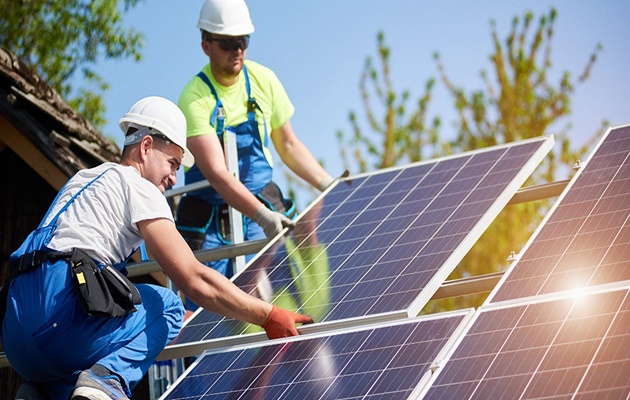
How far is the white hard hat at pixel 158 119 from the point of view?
6734mm

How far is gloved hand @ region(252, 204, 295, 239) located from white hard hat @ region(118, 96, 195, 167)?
204 centimetres

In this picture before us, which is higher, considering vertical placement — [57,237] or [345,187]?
[57,237]

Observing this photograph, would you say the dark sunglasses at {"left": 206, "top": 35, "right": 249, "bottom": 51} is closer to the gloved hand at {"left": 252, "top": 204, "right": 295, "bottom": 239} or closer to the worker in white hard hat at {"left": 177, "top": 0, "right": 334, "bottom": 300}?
the worker in white hard hat at {"left": 177, "top": 0, "right": 334, "bottom": 300}

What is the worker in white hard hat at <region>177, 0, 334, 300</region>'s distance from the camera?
938cm

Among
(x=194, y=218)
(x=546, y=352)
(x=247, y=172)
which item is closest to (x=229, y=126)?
(x=247, y=172)

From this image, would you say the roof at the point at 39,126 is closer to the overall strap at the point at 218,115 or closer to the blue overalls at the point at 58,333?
the overall strap at the point at 218,115

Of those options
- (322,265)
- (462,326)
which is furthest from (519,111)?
(462,326)

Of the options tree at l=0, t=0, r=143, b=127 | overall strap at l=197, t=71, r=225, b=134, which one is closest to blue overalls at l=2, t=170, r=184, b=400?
overall strap at l=197, t=71, r=225, b=134

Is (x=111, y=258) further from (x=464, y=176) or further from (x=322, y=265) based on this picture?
(x=464, y=176)

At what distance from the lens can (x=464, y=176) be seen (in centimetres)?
870

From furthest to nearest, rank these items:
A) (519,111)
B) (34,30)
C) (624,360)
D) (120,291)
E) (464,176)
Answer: (34,30) < (519,111) < (464,176) < (120,291) < (624,360)

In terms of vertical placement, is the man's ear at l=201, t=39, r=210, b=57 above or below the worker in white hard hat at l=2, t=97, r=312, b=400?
above

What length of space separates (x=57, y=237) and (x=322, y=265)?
2.19 meters

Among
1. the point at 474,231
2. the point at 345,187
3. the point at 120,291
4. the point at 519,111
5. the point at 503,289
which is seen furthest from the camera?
the point at 519,111
